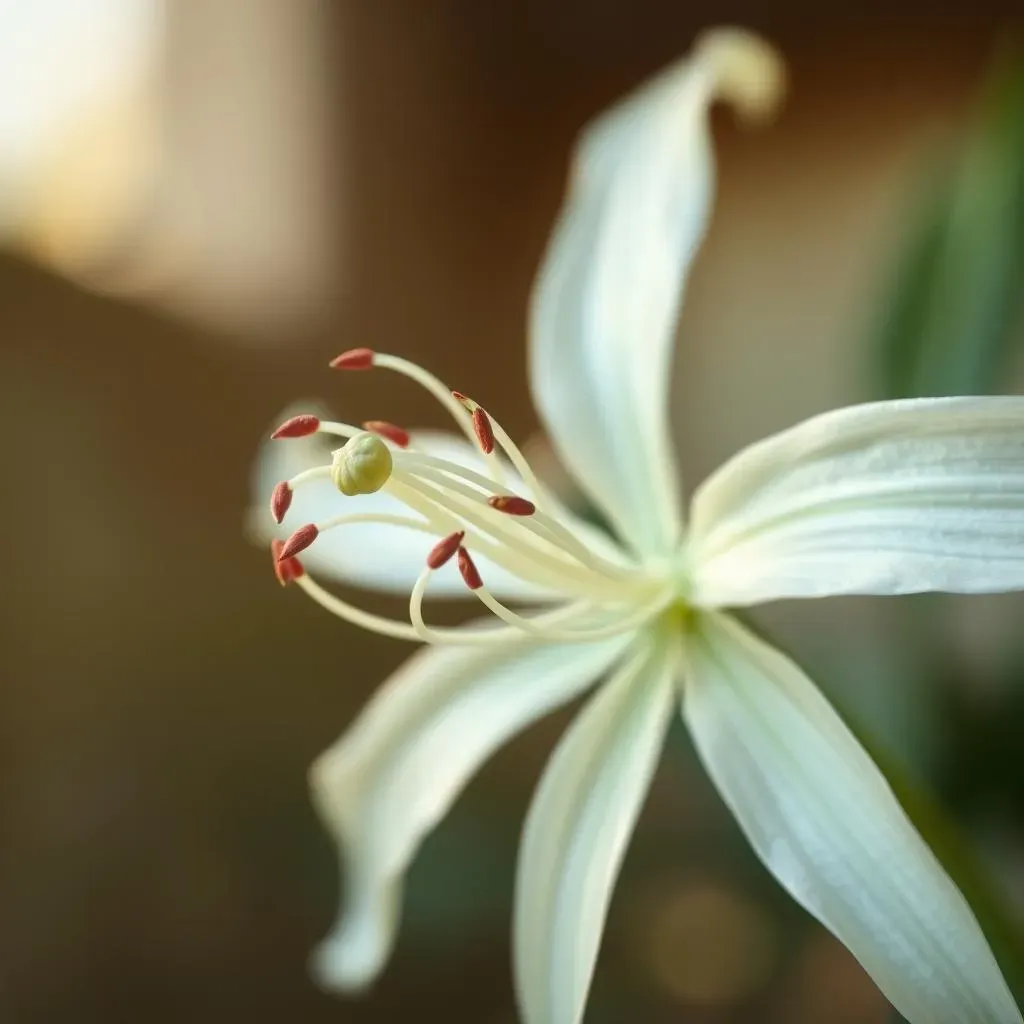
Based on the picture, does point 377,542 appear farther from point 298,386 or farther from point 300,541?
point 298,386

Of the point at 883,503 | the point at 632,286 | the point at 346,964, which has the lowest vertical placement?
the point at 346,964

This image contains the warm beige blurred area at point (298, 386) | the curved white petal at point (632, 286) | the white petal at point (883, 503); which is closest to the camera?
the white petal at point (883, 503)

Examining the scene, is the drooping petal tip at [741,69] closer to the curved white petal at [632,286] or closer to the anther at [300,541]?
the curved white petal at [632,286]

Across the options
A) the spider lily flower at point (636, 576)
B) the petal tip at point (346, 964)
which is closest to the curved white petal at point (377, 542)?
the spider lily flower at point (636, 576)

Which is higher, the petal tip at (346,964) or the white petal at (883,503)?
the white petal at (883,503)

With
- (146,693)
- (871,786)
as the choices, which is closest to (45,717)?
(146,693)

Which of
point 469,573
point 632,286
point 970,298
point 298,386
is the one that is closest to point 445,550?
point 469,573

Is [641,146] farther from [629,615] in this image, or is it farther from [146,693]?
[146,693]

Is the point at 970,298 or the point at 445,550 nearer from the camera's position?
the point at 445,550
